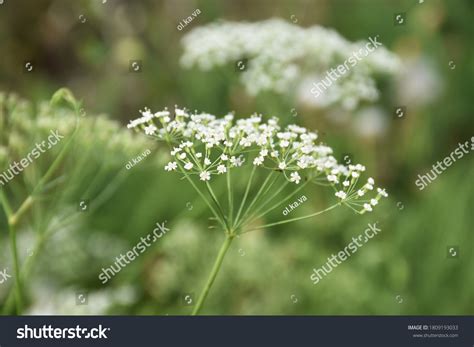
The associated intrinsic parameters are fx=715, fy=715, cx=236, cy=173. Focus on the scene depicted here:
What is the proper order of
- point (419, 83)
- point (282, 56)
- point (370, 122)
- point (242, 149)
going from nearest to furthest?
point (242, 149) → point (282, 56) → point (370, 122) → point (419, 83)

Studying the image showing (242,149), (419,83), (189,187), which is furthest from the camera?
(419,83)

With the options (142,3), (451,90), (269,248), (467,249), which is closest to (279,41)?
(269,248)

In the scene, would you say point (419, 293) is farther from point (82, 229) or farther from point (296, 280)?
point (82, 229)

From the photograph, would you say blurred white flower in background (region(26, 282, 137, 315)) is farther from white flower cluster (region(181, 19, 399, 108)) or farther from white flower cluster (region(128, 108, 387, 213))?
white flower cluster (region(181, 19, 399, 108))

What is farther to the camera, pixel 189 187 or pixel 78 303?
pixel 189 187

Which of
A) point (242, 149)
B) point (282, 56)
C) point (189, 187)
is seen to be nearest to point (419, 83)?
point (189, 187)

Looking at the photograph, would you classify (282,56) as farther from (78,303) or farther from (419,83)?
(419,83)
